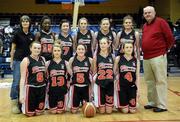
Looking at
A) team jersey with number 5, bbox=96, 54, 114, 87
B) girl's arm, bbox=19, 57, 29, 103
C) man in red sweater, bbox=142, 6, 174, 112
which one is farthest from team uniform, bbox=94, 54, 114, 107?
girl's arm, bbox=19, 57, 29, 103

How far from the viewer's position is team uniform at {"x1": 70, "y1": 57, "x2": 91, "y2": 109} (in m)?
5.79

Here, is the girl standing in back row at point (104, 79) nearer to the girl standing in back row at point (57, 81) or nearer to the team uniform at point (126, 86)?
the team uniform at point (126, 86)

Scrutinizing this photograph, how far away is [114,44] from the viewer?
20.5 ft

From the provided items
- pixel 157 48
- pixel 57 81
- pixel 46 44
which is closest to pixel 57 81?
pixel 57 81

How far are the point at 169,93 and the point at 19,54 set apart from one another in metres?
3.23

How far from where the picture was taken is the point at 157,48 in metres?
5.79

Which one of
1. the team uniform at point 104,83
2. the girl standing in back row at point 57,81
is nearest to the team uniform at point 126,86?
the team uniform at point 104,83

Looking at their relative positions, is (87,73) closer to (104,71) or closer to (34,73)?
(104,71)

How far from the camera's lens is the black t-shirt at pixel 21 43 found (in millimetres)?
5727

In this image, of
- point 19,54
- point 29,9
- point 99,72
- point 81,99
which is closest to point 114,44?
point 99,72

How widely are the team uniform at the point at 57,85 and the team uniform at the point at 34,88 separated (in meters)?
0.12

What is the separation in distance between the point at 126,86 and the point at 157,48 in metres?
0.74

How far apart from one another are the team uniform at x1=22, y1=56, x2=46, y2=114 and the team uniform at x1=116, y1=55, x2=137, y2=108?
3.79ft

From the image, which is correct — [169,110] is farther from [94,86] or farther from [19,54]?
[19,54]
